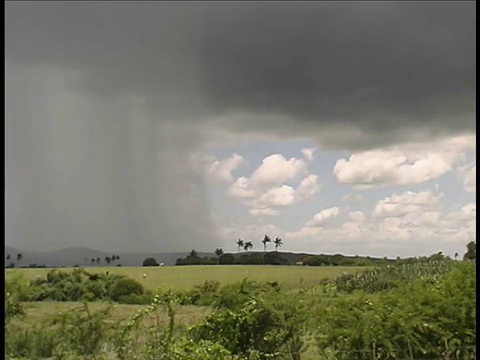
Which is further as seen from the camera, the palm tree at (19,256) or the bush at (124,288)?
the bush at (124,288)

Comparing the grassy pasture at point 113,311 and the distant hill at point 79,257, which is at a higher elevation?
the distant hill at point 79,257

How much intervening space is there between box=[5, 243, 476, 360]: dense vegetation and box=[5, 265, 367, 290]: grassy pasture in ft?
0.08

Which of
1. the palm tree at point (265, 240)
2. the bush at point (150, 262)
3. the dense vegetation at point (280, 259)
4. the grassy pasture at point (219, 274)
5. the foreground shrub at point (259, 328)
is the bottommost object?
the foreground shrub at point (259, 328)

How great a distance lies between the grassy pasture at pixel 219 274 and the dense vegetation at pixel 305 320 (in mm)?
25

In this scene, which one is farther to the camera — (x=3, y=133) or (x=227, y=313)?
(x=227, y=313)

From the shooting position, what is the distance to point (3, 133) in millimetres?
2674

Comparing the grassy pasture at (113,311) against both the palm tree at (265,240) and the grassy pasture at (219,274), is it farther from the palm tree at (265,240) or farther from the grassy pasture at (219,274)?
the palm tree at (265,240)

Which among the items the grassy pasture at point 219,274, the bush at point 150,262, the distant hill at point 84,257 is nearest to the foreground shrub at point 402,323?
the grassy pasture at point 219,274

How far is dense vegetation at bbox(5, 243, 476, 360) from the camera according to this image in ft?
9.80

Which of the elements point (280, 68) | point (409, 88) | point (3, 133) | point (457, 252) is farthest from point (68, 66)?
point (457, 252)

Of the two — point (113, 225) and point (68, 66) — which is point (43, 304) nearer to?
point (113, 225)

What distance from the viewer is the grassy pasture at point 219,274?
2941 mm

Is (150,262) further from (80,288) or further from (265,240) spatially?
(265,240)

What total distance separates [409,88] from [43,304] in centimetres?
140
